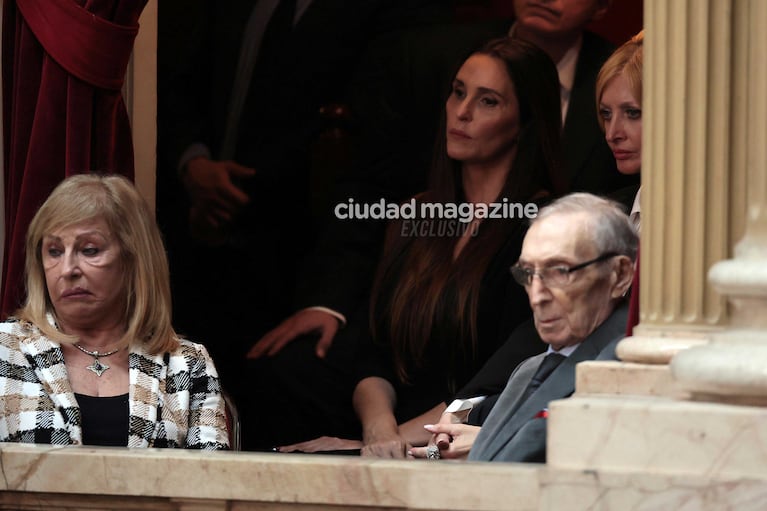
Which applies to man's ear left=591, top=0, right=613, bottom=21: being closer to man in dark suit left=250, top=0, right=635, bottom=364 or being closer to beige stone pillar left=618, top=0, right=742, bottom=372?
man in dark suit left=250, top=0, right=635, bottom=364

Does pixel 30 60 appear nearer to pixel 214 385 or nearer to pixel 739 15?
pixel 214 385

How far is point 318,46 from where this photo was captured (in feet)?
20.2

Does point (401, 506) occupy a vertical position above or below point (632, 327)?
below

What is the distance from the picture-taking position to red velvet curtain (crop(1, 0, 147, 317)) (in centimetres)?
561

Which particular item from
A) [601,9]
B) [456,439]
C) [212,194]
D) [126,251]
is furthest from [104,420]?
[601,9]

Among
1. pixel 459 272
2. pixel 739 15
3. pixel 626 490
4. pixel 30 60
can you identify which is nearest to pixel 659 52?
pixel 739 15

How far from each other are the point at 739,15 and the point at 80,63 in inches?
104

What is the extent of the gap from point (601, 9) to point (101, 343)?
216cm

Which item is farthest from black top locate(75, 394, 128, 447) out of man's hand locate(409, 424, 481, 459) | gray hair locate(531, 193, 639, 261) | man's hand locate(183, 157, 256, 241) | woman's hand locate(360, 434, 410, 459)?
man's hand locate(183, 157, 256, 241)

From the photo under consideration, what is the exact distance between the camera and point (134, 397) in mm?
4555

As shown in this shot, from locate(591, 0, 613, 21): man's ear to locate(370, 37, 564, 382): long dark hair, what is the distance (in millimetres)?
224

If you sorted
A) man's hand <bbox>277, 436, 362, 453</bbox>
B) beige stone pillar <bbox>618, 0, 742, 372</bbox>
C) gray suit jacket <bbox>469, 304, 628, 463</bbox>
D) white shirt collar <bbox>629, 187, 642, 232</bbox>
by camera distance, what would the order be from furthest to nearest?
1. man's hand <bbox>277, 436, 362, 453</bbox>
2. white shirt collar <bbox>629, 187, 642, 232</bbox>
3. gray suit jacket <bbox>469, 304, 628, 463</bbox>
4. beige stone pillar <bbox>618, 0, 742, 372</bbox>

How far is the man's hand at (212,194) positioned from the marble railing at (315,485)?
8.37ft

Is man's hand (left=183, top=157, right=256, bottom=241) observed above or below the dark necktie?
above
